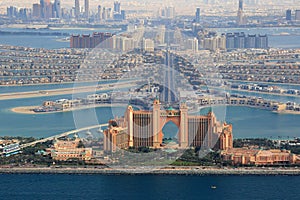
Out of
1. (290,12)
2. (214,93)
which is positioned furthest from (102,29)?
(214,93)

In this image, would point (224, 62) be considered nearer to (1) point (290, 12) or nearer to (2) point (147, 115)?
(2) point (147, 115)

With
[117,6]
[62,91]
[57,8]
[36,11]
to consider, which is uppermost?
[117,6]

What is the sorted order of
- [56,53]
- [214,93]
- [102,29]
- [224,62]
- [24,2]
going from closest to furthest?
[214,93] → [224,62] → [56,53] → [102,29] → [24,2]

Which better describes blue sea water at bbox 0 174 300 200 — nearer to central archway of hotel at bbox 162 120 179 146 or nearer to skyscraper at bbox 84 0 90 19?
central archway of hotel at bbox 162 120 179 146

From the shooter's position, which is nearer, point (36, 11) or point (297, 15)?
point (297, 15)

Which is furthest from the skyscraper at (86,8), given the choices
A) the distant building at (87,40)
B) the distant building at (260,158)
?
the distant building at (260,158)

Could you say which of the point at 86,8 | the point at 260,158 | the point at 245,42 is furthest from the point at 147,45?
the point at 86,8

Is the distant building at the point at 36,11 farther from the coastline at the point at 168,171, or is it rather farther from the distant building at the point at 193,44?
the coastline at the point at 168,171

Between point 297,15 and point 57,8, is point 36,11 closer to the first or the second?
point 57,8
